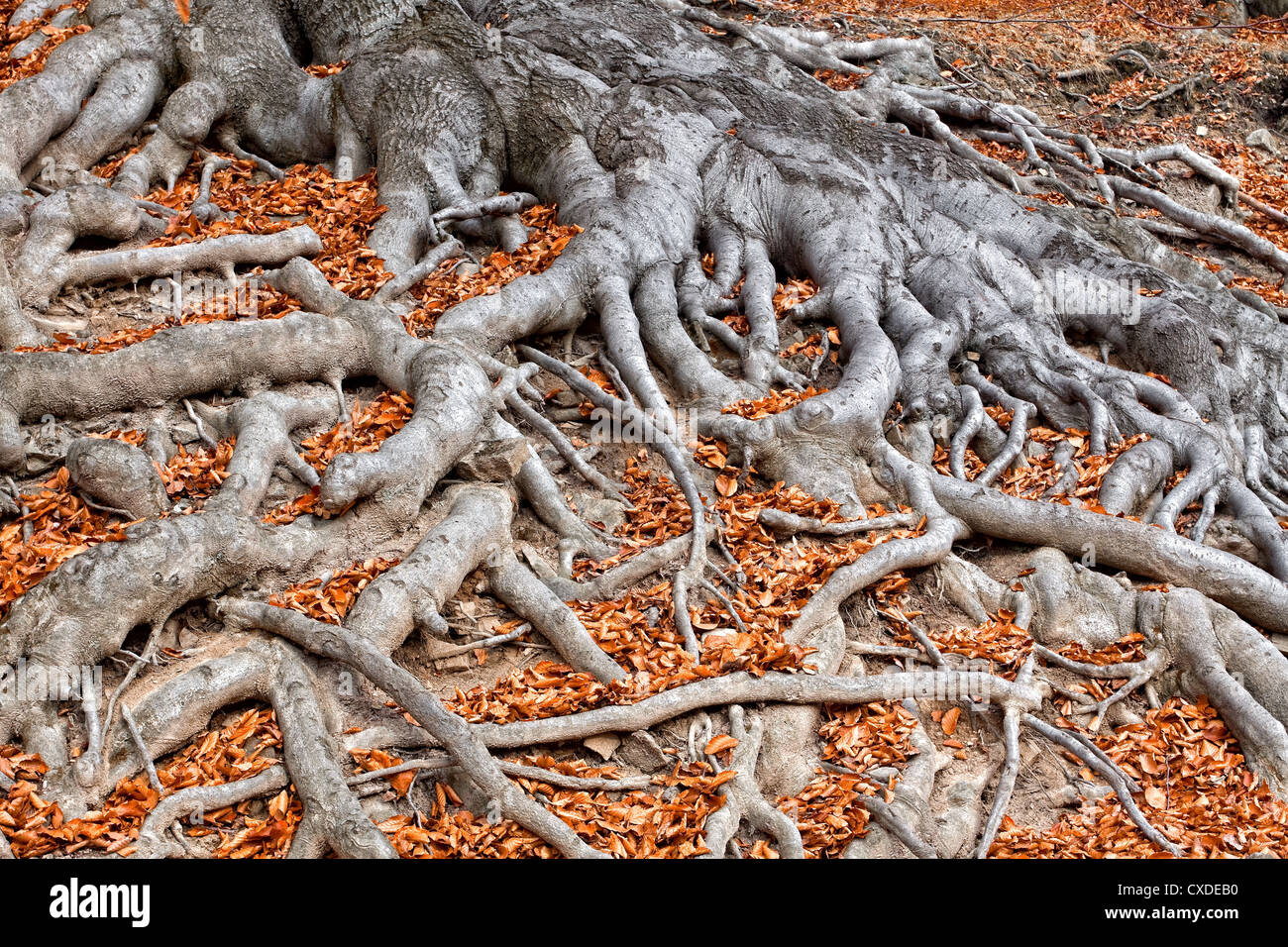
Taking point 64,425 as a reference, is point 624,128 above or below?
above

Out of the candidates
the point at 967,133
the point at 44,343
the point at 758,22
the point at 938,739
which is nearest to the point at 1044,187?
the point at 967,133

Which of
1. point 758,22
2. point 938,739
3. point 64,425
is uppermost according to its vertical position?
point 758,22

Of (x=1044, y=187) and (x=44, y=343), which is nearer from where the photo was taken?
(x=44, y=343)

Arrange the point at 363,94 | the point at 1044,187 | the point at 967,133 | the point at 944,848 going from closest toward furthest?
the point at 944,848 → the point at 363,94 → the point at 1044,187 → the point at 967,133

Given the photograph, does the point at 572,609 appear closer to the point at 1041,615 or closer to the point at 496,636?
the point at 496,636

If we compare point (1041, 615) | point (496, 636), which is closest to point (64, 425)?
point (496, 636)

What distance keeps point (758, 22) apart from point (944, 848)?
879 centimetres

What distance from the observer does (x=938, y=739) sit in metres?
4.29

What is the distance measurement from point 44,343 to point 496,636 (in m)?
2.86

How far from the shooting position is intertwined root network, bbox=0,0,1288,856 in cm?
379

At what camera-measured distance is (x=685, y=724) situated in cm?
395

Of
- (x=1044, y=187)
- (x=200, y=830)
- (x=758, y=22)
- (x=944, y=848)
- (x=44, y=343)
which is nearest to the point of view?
(x=200, y=830)

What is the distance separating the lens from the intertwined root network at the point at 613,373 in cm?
379

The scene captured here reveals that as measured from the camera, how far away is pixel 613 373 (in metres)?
5.77
